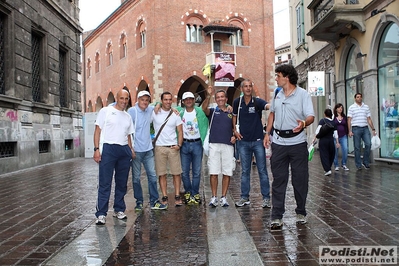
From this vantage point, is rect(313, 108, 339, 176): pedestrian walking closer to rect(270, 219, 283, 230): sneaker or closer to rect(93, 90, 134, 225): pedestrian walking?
rect(270, 219, 283, 230): sneaker

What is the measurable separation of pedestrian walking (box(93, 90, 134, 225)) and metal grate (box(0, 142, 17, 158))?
8177 mm

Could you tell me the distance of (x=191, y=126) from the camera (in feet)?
23.2

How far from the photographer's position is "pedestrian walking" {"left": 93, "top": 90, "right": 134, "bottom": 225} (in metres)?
5.74

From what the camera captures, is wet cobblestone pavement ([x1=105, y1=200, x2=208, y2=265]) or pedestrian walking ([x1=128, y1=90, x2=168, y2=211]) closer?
wet cobblestone pavement ([x1=105, y1=200, x2=208, y2=265])

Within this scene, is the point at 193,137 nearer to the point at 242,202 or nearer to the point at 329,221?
the point at 242,202

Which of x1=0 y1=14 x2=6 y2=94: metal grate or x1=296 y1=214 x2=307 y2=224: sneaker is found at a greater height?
x1=0 y1=14 x2=6 y2=94: metal grate

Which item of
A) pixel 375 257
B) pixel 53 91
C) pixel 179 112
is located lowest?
pixel 375 257

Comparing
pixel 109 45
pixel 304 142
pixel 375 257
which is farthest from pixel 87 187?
pixel 109 45

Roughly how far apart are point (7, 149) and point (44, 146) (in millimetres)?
3313

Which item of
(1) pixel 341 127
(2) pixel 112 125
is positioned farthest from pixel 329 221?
(1) pixel 341 127

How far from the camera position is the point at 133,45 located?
117 feet

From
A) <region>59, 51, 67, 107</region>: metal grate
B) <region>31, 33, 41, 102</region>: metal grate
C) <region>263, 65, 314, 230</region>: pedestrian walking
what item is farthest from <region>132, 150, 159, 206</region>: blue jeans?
<region>59, 51, 67, 107</region>: metal grate

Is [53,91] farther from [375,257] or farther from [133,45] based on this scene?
[133,45]

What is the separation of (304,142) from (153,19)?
28.3 m
